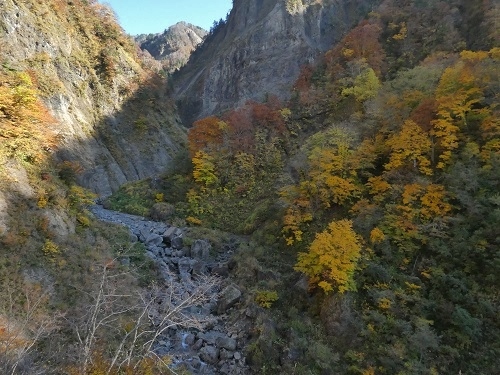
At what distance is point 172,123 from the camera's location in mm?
48812

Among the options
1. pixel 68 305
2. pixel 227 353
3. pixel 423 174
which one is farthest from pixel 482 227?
pixel 68 305

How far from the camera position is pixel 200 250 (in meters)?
19.3

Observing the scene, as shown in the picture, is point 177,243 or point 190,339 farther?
point 177,243

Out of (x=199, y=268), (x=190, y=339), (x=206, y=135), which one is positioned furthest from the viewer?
(x=206, y=135)

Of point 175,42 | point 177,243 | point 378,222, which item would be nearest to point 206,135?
point 177,243

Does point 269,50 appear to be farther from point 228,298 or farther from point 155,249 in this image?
point 228,298

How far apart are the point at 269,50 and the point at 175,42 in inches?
3454

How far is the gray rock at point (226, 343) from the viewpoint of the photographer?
12727mm

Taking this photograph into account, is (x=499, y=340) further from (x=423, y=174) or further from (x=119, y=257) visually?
(x=119, y=257)

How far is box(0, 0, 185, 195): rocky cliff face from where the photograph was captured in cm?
2938

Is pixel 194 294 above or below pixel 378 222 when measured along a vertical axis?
above

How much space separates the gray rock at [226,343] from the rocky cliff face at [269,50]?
5027 cm

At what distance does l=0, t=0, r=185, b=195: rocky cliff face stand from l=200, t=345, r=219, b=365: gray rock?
23.1 metres

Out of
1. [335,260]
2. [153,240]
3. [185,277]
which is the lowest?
[185,277]
